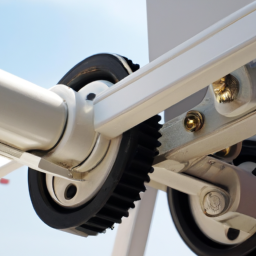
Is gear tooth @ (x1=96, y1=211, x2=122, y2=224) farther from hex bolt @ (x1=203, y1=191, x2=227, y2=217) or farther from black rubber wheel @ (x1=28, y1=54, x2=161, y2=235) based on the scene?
hex bolt @ (x1=203, y1=191, x2=227, y2=217)

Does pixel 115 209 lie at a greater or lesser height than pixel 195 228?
lesser

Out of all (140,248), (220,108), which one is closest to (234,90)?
(220,108)

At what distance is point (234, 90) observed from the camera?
19.6 inches

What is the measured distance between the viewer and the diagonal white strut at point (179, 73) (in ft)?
1.36

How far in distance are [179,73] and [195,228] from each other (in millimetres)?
417

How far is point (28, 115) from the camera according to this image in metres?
0.47

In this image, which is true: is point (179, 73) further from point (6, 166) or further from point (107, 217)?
point (6, 166)

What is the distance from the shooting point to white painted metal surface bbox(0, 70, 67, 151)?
465mm

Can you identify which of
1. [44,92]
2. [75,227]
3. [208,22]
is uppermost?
[208,22]

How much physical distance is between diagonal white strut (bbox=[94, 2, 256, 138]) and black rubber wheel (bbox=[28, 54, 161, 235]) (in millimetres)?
25

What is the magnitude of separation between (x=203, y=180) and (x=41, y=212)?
236 millimetres

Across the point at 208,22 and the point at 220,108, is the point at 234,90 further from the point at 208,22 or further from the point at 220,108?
the point at 208,22

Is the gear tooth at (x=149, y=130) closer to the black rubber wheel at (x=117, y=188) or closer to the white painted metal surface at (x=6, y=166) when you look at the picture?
the black rubber wheel at (x=117, y=188)

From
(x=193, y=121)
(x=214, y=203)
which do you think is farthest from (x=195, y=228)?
(x=193, y=121)
